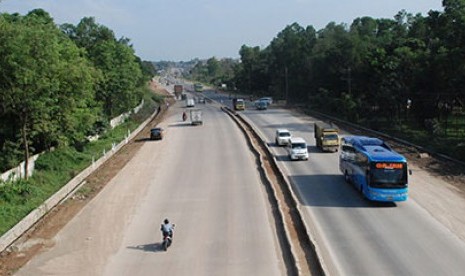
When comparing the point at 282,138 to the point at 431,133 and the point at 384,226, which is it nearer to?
the point at 431,133

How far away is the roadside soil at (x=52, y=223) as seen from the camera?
2228cm

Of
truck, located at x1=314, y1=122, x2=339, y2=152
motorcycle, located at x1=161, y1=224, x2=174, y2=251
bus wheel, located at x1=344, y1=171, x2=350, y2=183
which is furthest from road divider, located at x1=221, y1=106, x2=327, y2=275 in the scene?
truck, located at x1=314, y1=122, x2=339, y2=152

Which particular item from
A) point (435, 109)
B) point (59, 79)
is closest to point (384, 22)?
point (435, 109)

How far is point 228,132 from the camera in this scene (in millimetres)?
63281

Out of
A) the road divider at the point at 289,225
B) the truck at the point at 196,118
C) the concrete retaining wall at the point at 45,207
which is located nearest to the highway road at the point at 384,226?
the road divider at the point at 289,225

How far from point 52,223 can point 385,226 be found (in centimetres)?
1629

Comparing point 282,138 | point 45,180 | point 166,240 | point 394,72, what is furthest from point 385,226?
point 394,72

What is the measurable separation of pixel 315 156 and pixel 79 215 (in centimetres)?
2110

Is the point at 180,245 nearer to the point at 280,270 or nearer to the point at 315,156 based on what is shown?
the point at 280,270

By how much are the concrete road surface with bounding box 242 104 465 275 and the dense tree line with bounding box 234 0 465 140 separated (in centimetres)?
1689

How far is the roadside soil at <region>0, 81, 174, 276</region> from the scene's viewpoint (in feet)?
73.1

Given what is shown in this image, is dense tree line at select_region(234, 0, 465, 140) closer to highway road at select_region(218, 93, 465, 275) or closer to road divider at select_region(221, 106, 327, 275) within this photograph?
highway road at select_region(218, 93, 465, 275)

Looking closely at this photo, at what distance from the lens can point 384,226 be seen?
24578 millimetres

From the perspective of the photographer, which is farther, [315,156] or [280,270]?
[315,156]
